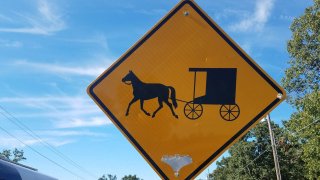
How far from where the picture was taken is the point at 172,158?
285cm

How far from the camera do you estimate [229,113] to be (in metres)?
2.87

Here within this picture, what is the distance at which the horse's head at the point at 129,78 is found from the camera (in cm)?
300

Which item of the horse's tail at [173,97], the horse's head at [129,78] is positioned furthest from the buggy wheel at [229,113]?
the horse's head at [129,78]

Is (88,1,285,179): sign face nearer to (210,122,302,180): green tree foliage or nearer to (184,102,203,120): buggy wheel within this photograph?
(184,102,203,120): buggy wheel

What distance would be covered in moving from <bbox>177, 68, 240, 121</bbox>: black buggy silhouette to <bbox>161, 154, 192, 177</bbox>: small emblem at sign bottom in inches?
10.8

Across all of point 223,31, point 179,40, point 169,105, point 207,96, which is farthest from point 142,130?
point 223,31

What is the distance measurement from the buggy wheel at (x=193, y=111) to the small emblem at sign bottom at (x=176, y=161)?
0.89 ft

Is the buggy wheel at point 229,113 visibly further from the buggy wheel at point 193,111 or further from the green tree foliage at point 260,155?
the green tree foliage at point 260,155

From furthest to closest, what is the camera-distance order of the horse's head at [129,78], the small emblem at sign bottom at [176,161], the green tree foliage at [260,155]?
the green tree foliage at [260,155]
the horse's head at [129,78]
the small emblem at sign bottom at [176,161]

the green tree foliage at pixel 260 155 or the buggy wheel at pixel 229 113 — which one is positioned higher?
the green tree foliage at pixel 260 155

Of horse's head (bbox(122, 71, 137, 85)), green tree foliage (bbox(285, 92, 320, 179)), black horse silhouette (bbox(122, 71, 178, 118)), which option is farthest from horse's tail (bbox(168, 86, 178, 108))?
green tree foliage (bbox(285, 92, 320, 179))

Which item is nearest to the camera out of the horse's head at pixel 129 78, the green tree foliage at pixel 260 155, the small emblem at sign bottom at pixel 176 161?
the small emblem at sign bottom at pixel 176 161

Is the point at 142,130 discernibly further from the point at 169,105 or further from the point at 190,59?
the point at 190,59

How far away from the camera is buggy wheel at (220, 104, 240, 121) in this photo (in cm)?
287
